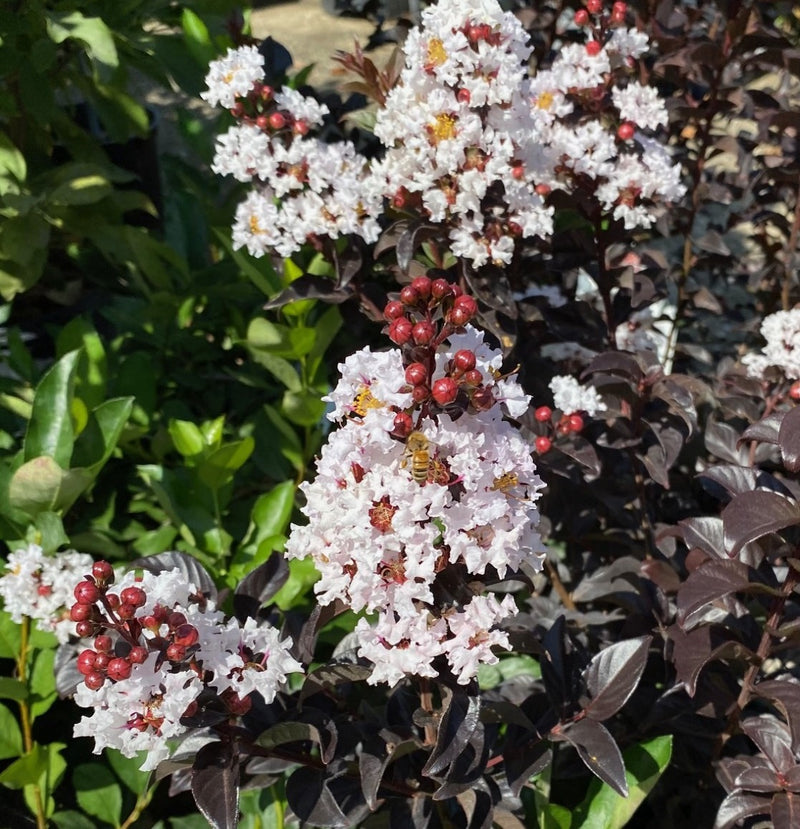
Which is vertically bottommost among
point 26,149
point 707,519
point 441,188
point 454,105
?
point 707,519

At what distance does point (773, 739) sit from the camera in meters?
1.33

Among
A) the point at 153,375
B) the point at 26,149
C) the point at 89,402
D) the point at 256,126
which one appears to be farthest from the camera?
the point at 26,149

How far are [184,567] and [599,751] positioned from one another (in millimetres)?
608

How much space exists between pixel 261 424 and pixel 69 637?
80 cm

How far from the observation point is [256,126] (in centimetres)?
158

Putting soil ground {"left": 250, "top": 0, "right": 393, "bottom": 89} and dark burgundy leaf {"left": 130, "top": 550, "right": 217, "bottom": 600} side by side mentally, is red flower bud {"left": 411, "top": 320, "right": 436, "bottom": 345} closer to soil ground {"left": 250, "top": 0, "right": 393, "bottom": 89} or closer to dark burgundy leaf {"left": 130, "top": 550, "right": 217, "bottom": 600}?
dark burgundy leaf {"left": 130, "top": 550, "right": 217, "bottom": 600}

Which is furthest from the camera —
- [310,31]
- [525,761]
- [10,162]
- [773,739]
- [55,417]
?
[310,31]

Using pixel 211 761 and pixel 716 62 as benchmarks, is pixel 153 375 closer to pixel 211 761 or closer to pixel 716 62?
pixel 211 761

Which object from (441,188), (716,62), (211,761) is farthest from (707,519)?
(716,62)

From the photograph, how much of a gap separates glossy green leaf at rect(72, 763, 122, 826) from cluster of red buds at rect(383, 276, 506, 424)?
1.03 m

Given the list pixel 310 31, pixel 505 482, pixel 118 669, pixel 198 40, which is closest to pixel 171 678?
pixel 118 669

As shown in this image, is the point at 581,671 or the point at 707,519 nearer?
the point at 581,671

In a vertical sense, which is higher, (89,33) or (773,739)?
(89,33)

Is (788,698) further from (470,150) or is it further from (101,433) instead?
(101,433)
